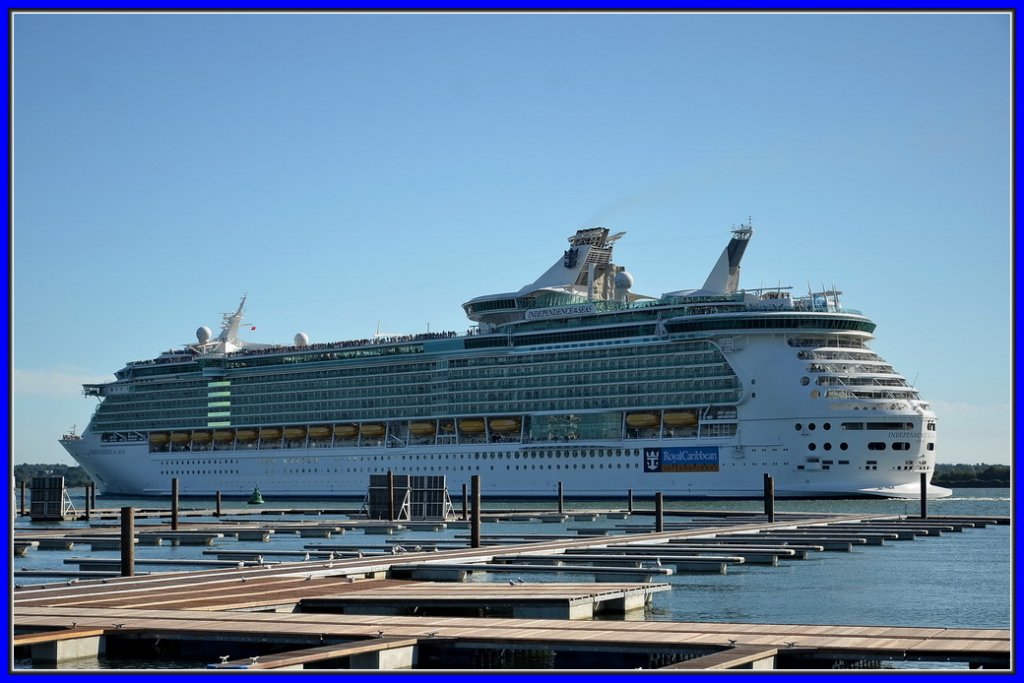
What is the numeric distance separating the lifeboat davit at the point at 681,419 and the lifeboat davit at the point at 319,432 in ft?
72.2

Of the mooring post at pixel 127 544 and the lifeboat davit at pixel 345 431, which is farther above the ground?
the lifeboat davit at pixel 345 431

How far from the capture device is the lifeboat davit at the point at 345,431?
279 ft

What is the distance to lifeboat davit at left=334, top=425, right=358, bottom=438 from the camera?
279 ft

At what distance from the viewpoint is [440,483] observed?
50500mm

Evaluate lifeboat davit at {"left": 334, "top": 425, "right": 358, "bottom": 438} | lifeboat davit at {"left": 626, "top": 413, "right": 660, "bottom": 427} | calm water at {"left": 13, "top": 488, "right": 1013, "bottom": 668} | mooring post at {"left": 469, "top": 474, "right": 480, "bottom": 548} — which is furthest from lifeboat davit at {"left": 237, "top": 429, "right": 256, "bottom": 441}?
mooring post at {"left": 469, "top": 474, "right": 480, "bottom": 548}

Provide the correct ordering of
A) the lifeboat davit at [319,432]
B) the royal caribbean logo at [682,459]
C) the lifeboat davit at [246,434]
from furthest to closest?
the lifeboat davit at [246,434] → the lifeboat davit at [319,432] → the royal caribbean logo at [682,459]

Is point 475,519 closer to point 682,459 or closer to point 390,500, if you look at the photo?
point 390,500

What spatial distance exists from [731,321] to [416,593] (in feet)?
164

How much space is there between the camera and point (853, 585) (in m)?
27.0

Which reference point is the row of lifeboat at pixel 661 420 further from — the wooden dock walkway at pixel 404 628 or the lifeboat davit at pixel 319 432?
the wooden dock walkway at pixel 404 628

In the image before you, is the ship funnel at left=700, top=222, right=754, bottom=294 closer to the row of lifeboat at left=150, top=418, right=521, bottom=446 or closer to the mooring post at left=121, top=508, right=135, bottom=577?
the row of lifeboat at left=150, top=418, right=521, bottom=446

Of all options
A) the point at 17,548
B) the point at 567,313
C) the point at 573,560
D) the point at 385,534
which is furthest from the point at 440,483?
the point at 567,313

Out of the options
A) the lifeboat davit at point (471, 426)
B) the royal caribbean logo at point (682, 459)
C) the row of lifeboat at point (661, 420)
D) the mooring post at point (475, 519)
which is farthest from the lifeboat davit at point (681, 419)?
the mooring post at point (475, 519)

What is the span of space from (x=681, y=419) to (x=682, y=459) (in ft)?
7.57
